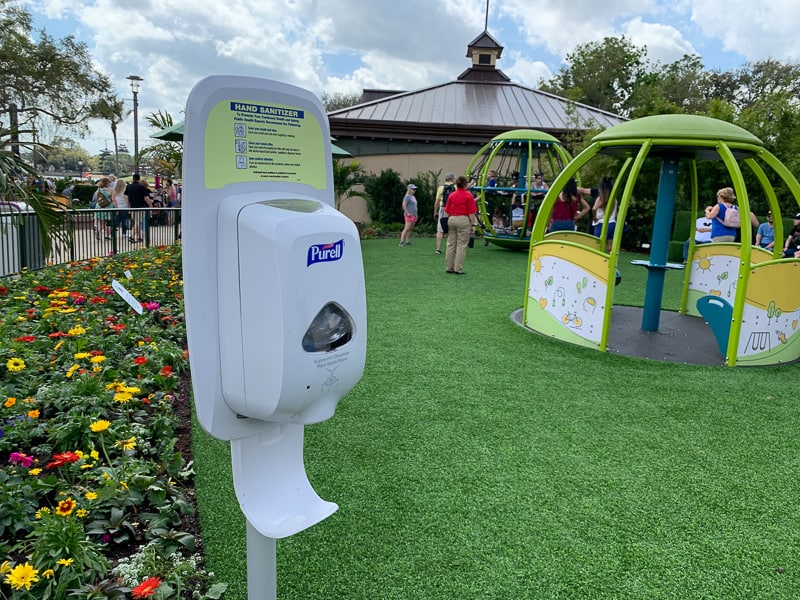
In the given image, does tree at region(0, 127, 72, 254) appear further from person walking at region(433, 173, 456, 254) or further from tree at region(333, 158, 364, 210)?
tree at region(333, 158, 364, 210)

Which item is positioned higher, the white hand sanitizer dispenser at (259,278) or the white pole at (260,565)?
the white hand sanitizer dispenser at (259,278)

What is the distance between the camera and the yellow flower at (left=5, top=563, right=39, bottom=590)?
6.44ft

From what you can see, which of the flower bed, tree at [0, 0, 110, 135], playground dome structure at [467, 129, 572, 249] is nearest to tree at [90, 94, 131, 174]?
tree at [0, 0, 110, 135]

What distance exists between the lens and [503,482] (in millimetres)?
3385

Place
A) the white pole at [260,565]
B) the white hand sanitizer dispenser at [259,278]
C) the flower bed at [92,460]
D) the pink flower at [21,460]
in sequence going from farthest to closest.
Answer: the pink flower at [21,460]
the flower bed at [92,460]
the white pole at [260,565]
the white hand sanitizer dispenser at [259,278]

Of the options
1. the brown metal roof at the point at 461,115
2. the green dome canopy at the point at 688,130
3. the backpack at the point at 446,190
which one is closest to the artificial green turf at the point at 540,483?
the green dome canopy at the point at 688,130

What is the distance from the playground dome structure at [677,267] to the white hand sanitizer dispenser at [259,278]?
4672 mm

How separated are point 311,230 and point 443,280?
8506 millimetres

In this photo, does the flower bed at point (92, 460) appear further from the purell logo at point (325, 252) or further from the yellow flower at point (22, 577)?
the purell logo at point (325, 252)

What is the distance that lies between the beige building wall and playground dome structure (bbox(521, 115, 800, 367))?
1265cm

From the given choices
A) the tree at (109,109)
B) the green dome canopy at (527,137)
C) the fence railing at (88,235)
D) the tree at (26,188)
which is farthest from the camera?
the tree at (109,109)

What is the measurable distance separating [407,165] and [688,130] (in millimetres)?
14157

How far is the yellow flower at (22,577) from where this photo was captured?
196 centimetres

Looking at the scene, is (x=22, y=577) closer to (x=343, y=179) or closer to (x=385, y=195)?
(x=343, y=179)
